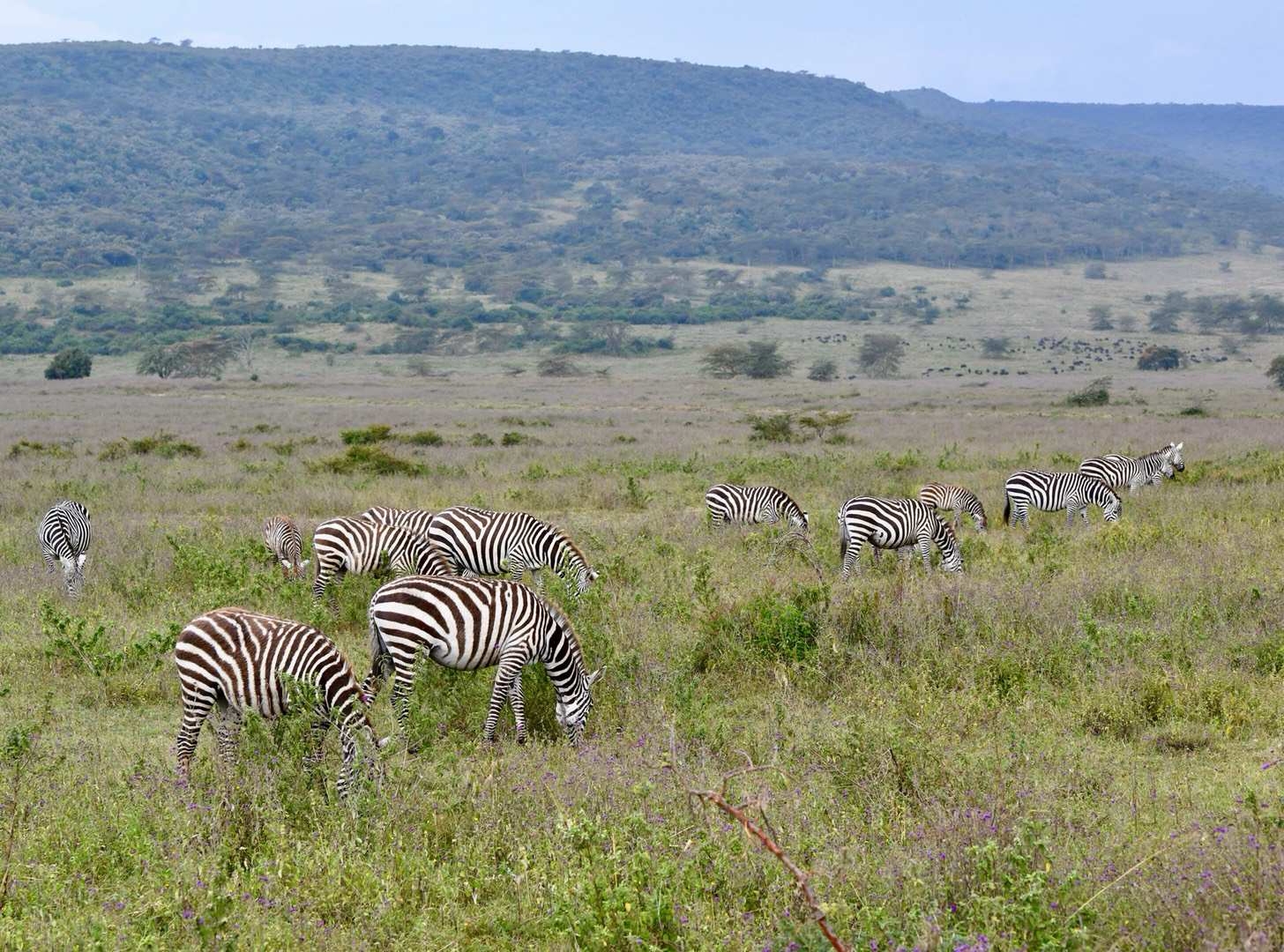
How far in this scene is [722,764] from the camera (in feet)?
23.1

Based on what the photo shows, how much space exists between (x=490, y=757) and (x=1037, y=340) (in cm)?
9235

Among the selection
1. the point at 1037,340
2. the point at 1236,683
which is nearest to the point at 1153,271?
the point at 1037,340

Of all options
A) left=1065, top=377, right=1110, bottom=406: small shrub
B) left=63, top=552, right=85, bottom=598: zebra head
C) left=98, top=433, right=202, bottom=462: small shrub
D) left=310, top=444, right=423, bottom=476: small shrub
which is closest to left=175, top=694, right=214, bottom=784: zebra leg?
left=63, top=552, right=85, bottom=598: zebra head

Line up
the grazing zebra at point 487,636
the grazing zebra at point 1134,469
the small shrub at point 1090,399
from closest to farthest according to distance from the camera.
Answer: the grazing zebra at point 487,636 → the grazing zebra at point 1134,469 → the small shrub at point 1090,399

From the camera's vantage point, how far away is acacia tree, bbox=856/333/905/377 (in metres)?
73.9

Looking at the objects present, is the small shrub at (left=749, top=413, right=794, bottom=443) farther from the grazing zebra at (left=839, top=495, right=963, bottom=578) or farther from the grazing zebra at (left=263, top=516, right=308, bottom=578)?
the grazing zebra at (left=263, top=516, right=308, bottom=578)

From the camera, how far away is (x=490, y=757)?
24.4 ft

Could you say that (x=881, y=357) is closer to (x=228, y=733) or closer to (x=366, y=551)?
(x=366, y=551)

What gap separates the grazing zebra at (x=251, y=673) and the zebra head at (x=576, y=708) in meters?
1.46

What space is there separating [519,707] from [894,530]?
6684 millimetres

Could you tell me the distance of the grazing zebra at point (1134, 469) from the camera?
19469mm

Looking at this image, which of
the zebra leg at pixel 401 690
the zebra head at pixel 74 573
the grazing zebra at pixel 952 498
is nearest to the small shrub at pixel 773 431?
the grazing zebra at pixel 952 498

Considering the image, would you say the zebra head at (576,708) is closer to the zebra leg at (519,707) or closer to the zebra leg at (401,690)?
the zebra leg at (519,707)

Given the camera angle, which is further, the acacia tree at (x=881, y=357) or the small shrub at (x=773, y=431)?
the acacia tree at (x=881, y=357)
